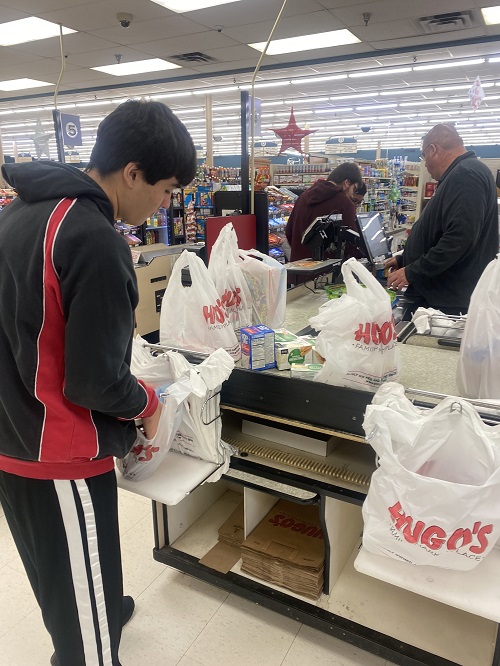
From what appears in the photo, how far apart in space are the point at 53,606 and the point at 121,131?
1.23 meters

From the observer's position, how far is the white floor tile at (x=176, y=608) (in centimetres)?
187

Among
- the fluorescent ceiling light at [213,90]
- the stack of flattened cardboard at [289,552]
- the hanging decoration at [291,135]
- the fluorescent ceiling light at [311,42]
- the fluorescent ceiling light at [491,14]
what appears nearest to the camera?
the stack of flattened cardboard at [289,552]

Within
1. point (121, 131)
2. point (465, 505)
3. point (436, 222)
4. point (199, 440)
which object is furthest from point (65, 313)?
point (436, 222)

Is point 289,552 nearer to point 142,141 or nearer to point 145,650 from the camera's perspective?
point 145,650

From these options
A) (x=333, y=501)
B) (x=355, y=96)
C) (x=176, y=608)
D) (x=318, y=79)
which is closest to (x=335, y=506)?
(x=333, y=501)

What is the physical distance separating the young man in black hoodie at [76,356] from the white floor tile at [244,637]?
0.57m

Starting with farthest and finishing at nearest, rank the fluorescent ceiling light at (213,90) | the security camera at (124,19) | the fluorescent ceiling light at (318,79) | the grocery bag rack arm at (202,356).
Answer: the fluorescent ceiling light at (213,90), the fluorescent ceiling light at (318,79), the security camera at (124,19), the grocery bag rack arm at (202,356)

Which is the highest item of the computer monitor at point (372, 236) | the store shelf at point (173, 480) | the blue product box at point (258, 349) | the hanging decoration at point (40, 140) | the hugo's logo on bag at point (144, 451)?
the hanging decoration at point (40, 140)

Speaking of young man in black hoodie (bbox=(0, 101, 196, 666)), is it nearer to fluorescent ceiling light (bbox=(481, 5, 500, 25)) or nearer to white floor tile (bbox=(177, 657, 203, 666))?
white floor tile (bbox=(177, 657, 203, 666))

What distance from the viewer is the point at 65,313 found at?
1087 mm

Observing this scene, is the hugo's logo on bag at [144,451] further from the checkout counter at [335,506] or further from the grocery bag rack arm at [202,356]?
the grocery bag rack arm at [202,356]

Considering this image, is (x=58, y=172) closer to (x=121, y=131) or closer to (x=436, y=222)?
(x=121, y=131)

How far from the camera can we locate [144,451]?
1.59 metres

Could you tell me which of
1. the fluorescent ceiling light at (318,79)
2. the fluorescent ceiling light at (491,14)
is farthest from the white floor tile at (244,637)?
the fluorescent ceiling light at (318,79)
